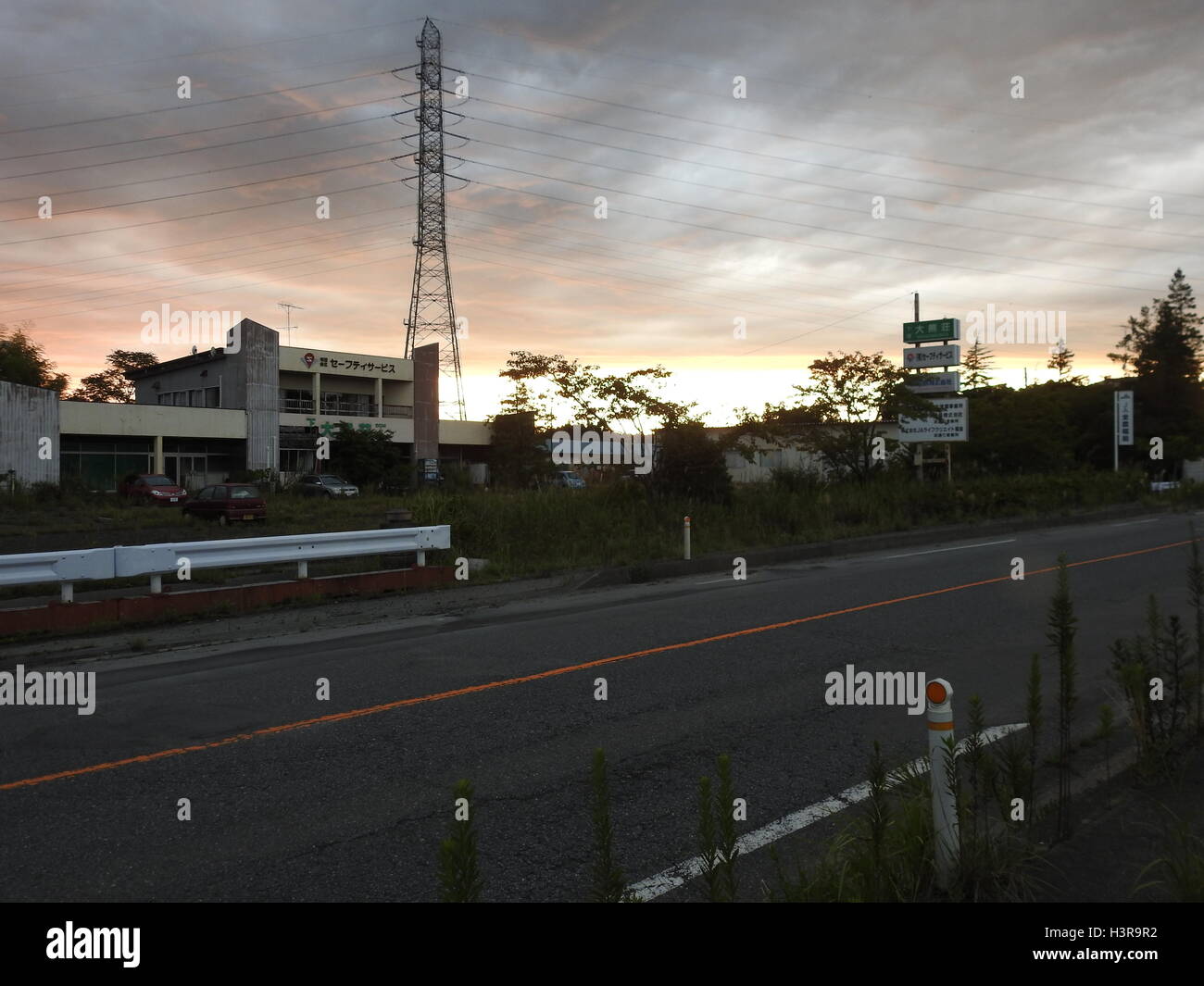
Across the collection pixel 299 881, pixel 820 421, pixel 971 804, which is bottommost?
pixel 299 881

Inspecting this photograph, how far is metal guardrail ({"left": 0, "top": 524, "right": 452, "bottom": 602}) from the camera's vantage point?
981cm

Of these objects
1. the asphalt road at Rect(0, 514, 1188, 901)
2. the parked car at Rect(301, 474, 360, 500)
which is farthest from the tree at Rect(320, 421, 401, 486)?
the asphalt road at Rect(0, 514, 1188, 901)

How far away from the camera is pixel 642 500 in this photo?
62.3 feet

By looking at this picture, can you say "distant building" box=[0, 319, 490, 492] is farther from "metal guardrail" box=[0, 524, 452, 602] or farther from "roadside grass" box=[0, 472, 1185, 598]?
"metal guardrail" box=[0, 524, 452, 602]

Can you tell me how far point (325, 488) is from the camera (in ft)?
134

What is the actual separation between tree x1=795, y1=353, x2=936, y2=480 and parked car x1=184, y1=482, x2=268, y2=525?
16.4 m

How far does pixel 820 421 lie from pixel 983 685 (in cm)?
1728

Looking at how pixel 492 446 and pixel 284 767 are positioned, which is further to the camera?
pixel 492 446

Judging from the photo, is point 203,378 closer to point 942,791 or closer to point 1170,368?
point 942,791

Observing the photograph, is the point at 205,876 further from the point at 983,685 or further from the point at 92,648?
the point at 92,648

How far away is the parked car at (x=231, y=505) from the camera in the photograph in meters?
25.8

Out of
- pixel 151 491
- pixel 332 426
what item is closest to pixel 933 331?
pixel 151 491
